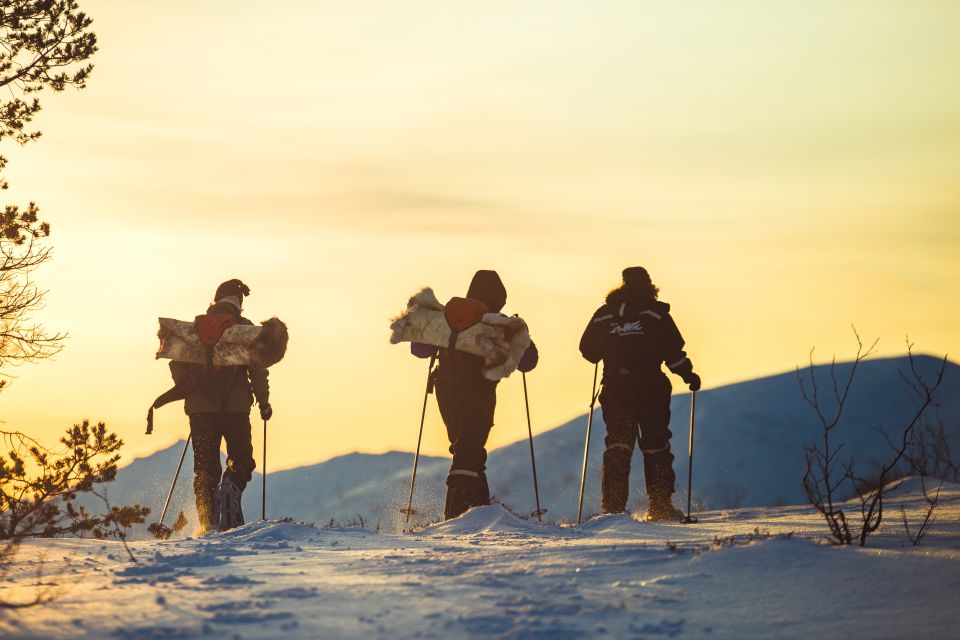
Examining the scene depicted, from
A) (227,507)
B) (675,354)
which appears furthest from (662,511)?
(227,507)

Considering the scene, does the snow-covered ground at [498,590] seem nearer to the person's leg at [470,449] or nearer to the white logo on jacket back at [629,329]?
the person's leg at [470,449]

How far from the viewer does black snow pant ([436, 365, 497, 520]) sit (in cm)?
1075

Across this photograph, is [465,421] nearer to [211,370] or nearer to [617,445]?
[617,445]

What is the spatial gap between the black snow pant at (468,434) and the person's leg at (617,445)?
1273 mm

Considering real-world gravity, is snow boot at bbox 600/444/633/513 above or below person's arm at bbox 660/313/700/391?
below

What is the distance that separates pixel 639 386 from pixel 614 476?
942 millimetres

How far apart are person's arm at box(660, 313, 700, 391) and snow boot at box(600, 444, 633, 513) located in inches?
36.5

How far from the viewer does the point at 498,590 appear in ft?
18.2

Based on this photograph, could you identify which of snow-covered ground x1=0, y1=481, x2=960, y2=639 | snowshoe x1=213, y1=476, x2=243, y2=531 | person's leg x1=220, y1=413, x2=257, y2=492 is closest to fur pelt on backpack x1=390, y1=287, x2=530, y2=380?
person's leg x1=220, y1=413, x2=257, y2=492

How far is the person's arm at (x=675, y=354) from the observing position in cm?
1140

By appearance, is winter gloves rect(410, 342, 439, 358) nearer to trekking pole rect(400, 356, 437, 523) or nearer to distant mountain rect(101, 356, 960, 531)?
trekking pole rect(400, 356, 437, 523)

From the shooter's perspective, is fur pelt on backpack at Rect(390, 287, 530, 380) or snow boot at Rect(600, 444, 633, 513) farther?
snow boot at Rect(600, 444, 633, 513)

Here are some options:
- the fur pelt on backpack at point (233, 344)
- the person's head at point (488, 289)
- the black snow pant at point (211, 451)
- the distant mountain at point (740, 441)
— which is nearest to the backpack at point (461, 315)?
the person's head at point (488, 289)

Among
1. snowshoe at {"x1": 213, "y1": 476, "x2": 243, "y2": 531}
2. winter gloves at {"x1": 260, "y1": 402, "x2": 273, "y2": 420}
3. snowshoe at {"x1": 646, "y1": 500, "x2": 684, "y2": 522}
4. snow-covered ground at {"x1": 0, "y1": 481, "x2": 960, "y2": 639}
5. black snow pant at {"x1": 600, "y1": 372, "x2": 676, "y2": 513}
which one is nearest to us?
snow-covered ground at {"x1": 0, "y1": 481, "x2": 960, "y2": 639}
